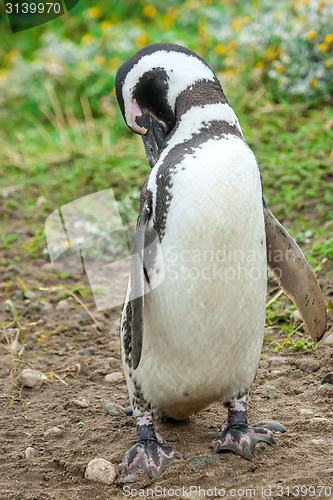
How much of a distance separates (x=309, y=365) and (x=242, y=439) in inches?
33.3

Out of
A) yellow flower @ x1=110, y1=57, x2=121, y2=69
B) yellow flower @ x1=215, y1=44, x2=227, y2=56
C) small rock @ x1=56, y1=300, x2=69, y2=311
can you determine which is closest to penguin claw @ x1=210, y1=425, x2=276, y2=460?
small rock @ x1=56, y1=300, x2=69, y2=311

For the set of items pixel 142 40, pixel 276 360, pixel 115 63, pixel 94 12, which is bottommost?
pixel 276 360

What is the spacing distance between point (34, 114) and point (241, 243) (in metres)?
5.81

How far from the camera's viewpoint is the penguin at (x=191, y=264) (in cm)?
252

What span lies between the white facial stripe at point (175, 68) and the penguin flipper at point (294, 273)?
23.0 inches

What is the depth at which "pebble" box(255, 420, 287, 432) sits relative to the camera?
2.83 m

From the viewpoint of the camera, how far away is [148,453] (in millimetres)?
2621

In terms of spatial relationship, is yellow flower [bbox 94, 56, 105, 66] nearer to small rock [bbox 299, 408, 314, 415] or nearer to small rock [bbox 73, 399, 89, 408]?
small rock [bbox 73, 399, 89, 408]

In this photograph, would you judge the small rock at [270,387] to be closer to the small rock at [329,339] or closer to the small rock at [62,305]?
the small rock at [329,339]

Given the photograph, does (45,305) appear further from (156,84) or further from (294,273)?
(156,84)

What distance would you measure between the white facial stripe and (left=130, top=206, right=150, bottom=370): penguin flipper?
0.55 m

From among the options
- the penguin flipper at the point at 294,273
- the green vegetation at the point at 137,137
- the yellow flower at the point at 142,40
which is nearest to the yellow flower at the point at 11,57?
the green vegetation at the point at 137,137

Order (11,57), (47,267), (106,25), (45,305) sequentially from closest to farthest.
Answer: (45,305)
(47,267)
(106,25)
(11,57)

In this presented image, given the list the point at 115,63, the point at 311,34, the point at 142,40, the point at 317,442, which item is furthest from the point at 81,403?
the point at 142,40
